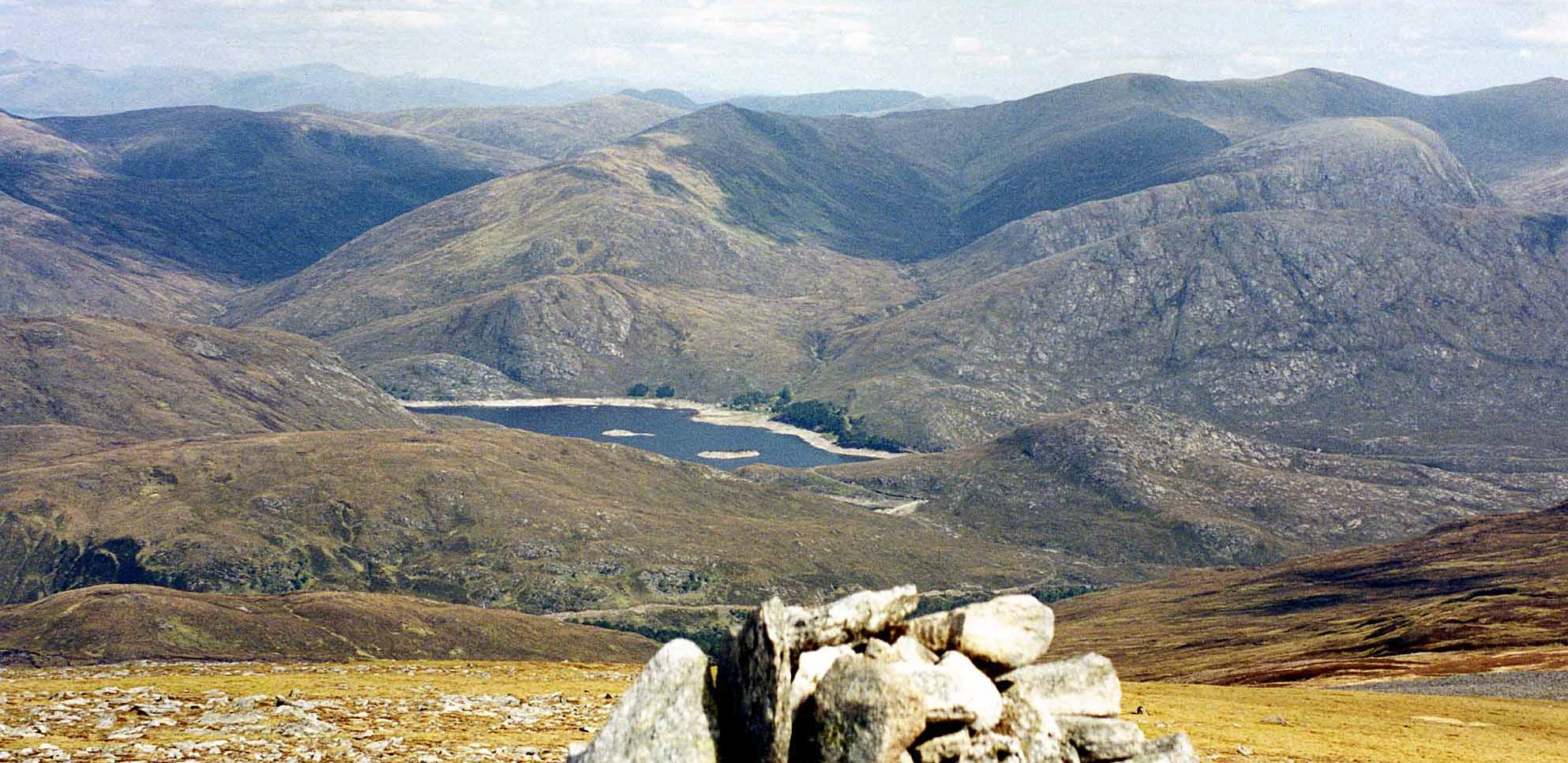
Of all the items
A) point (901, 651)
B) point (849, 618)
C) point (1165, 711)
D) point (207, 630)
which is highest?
point (849, 618)

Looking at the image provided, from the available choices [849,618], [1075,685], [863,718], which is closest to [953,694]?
[863,718]

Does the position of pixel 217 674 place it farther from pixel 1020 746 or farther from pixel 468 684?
pixel 1020 746

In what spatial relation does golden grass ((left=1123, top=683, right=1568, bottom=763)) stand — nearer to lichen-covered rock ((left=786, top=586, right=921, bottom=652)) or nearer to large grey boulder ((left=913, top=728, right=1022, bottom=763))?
large grey boulder ((left=913, top=728, right=1022, bottom=763))

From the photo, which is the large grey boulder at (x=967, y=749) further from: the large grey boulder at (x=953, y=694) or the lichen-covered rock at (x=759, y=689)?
the lichen-covered rock at (x=759, y=689)

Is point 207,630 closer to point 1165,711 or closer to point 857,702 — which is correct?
point 1165,711

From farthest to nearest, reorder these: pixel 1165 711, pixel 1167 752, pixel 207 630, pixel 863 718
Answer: pixel 207 630 → pixel 1165 711 → pixel 1167 752 → pixel 863 718

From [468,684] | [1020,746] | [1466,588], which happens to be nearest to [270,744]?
[468,684]

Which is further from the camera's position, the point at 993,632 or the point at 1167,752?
the point at 993,632
